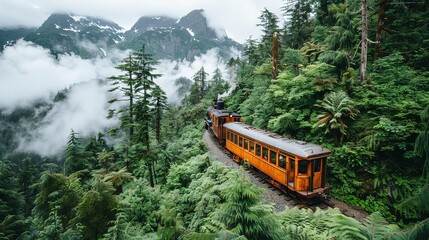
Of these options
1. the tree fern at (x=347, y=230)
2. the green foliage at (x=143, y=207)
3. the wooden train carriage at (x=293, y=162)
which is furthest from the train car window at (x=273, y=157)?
the tree fern at (x=347, y=230)

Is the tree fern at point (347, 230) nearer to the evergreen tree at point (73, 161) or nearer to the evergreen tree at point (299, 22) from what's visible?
the evergreen tree at point (73, 161)

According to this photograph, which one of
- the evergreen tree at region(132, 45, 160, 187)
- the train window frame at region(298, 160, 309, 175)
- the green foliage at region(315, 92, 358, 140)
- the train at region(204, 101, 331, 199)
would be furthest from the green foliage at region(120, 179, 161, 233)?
the green foliage at region(315, 92, 358, 140)

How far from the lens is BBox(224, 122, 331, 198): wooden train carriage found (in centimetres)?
966

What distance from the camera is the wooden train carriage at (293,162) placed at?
31.7 ft

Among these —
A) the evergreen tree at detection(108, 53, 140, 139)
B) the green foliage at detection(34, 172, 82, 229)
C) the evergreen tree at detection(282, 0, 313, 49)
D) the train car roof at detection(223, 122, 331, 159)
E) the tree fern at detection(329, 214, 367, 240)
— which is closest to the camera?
the tree fern at detection(329, 214, 367, 240)

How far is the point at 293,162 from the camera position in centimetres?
1002

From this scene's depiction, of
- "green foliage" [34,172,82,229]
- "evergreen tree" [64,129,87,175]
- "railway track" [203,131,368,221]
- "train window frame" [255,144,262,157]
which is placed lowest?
"evergreen tree" [64,129,87,175]

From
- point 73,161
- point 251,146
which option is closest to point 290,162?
point 251,146

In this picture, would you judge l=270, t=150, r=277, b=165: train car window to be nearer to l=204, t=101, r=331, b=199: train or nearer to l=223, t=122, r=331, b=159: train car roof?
l=204, t=101, r=331, b=199: train

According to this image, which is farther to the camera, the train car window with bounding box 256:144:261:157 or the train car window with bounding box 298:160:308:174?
the train car window with bounding box 256:144:261:157

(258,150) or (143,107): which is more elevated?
(143,107)

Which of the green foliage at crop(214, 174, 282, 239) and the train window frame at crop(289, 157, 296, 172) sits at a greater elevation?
the green foliage at crop(214, 174, 282, 239)

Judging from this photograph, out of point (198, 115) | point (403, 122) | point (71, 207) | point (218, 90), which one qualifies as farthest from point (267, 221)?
point (218, 90)

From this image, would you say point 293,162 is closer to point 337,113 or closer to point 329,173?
point 329,173
